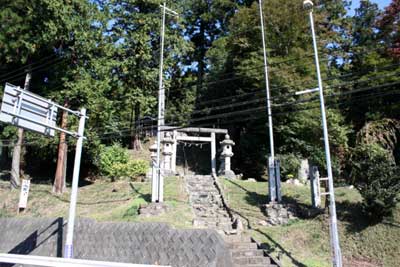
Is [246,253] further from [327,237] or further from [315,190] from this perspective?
[315,190]

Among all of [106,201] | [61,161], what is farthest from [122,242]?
[61,161]

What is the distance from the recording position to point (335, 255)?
8062 mm

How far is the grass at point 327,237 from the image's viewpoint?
31.3 ft

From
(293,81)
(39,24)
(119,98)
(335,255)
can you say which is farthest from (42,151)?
(335,255)

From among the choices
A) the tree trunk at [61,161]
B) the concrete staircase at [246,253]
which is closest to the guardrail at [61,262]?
the concrete staircase at [246,253]

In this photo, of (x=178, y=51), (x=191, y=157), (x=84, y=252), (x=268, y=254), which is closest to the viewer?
(x=268, y=254)

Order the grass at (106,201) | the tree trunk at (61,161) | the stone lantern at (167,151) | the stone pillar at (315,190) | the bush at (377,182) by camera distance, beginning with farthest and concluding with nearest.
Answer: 1. the stone lantern at (167,151)
2. the tree trunk at (61,161)
3. the grass at (106,201)
4. the stone pillar at (315,190)
5. the bush at (377,182)

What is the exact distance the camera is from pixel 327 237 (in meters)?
10.7

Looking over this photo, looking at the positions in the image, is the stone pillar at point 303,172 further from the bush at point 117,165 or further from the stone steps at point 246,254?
the stone steps at point 246,254

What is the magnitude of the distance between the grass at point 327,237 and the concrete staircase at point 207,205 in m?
0.78

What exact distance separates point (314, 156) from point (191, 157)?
9704mm

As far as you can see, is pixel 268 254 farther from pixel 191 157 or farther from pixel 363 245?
pixel 191 157

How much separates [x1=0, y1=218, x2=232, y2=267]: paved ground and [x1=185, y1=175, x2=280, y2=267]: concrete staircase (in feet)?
3.96

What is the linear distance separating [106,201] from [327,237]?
32.1 feet
